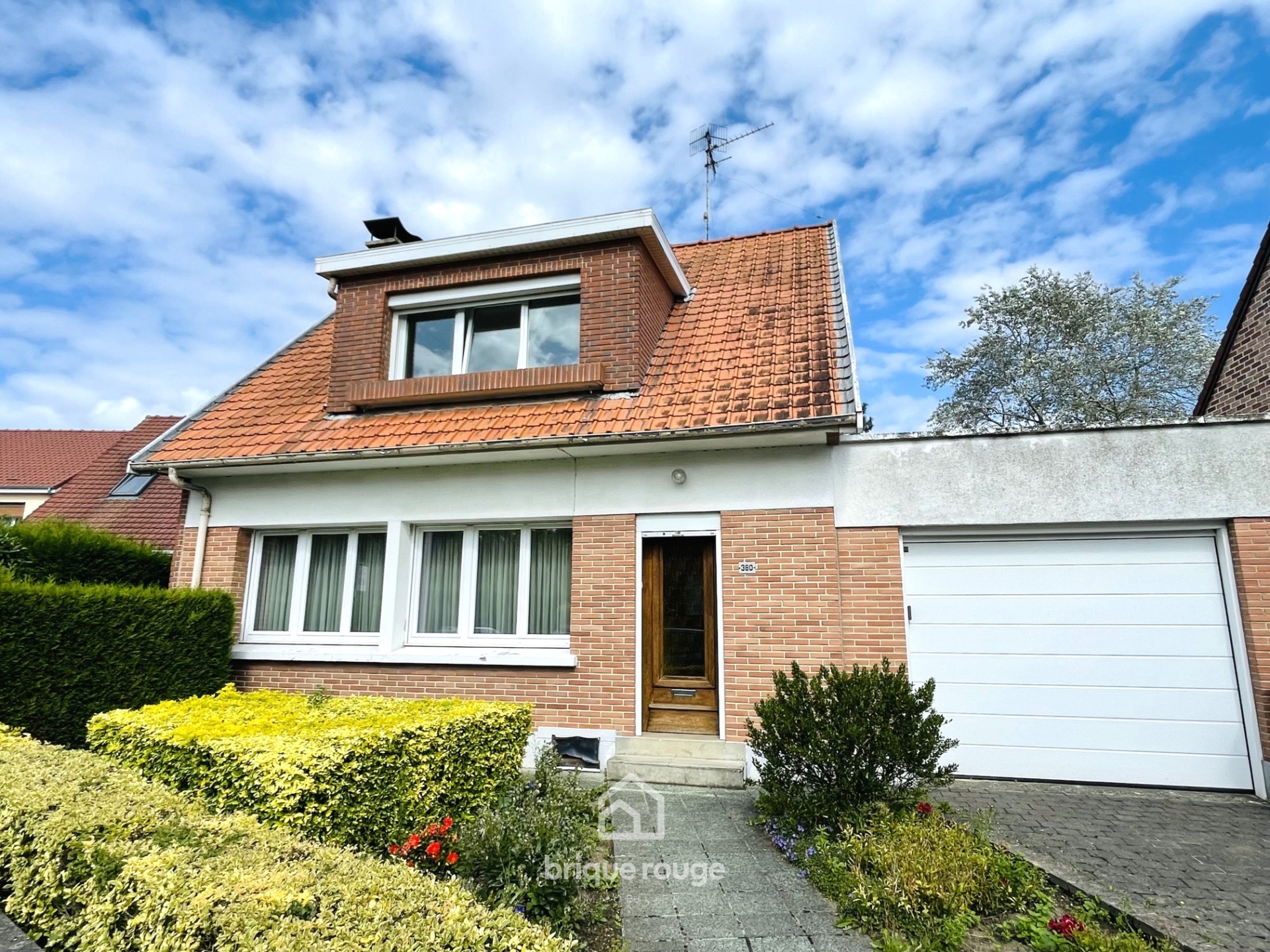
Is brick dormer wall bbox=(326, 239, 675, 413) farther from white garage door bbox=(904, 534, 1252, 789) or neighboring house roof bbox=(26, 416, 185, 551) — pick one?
neighboring house roof bbox=(26, 416, 185, 551)

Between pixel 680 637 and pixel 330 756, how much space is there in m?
3.81

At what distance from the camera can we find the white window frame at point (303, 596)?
25.3ft

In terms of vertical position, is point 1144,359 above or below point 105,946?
above

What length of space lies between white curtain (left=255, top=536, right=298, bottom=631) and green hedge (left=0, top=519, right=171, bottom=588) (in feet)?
5.31

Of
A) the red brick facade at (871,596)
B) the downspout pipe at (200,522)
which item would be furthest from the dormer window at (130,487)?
the red brick facade at (871,596)

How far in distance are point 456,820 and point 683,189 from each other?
1143 centimetres

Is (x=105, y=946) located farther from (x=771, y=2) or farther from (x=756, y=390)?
(x=771, y=2)

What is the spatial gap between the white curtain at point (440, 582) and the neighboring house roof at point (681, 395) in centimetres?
128

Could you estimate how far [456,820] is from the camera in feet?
15.1

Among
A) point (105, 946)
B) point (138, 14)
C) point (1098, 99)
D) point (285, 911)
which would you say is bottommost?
point (105, 946)

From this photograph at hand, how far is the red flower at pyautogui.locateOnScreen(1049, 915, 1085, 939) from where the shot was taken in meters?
3.29

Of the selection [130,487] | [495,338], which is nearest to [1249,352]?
[495,338]

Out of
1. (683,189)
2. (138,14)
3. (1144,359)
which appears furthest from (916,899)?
(1144,359)

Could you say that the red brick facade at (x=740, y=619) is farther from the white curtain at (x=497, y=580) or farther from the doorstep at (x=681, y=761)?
the white curtain at (x=497, y=580)
